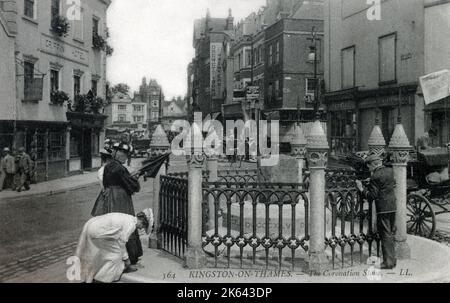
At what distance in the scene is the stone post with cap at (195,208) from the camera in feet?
22.3

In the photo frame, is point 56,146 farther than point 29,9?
Yes

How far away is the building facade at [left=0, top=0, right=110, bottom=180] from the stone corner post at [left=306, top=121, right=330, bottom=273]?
1575cm

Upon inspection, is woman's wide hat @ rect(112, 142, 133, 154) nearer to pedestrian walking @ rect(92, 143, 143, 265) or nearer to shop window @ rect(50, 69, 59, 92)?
pedestrian walking @ rect(92, 143, 143, 265)

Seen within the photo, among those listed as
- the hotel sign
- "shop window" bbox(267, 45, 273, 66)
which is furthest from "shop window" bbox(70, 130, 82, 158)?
"shop window" bbox(267, 45, 273, 66)

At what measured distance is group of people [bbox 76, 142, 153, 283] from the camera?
616 cm

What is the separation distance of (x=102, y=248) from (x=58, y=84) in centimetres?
1941

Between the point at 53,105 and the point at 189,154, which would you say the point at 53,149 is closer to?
the point at 53,105

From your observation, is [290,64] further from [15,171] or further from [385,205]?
[385,205]

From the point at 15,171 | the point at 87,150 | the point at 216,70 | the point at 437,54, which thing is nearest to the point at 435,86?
the point at 437,54

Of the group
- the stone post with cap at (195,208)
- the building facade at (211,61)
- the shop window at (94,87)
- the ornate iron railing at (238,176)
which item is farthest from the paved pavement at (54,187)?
the building facade at (211,61)

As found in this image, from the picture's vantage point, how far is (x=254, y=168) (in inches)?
1027

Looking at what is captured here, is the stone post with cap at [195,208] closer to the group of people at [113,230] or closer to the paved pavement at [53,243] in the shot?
the paved pavement at [53,243]
